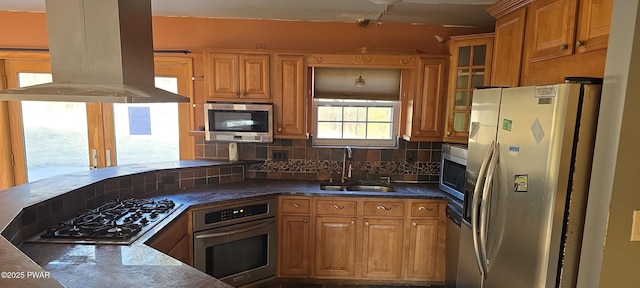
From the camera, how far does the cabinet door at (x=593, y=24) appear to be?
1.58 metres

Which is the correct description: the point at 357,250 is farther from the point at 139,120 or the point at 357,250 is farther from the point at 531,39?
the point at 139,120

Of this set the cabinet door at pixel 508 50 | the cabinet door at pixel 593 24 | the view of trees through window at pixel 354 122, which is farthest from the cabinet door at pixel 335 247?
the cabinet door at pixel 593 24

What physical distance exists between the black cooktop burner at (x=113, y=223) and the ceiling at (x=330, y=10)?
169cm

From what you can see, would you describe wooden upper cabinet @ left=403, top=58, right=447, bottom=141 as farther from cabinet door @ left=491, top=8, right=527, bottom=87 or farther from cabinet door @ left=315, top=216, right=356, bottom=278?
cabinet door @ left=315, top=216, right=356, bottom=278

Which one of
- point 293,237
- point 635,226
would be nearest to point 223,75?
point 293,237

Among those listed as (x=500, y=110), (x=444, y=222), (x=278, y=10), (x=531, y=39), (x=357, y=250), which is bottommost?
(x=357, y=250)

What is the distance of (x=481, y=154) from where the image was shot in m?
2.17

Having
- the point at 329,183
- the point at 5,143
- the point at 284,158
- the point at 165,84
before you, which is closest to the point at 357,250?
the point at 329,183

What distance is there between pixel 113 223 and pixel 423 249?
7.96 feet

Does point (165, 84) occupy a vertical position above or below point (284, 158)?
above

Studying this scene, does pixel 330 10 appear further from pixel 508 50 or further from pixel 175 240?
pixel 175 240

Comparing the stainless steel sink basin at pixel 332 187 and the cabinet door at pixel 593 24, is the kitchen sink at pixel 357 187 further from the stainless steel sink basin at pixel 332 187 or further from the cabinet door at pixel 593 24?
the cabinet door at pixel 593 24

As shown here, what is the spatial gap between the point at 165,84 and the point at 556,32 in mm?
3275

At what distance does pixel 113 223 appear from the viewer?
6.84 feet
